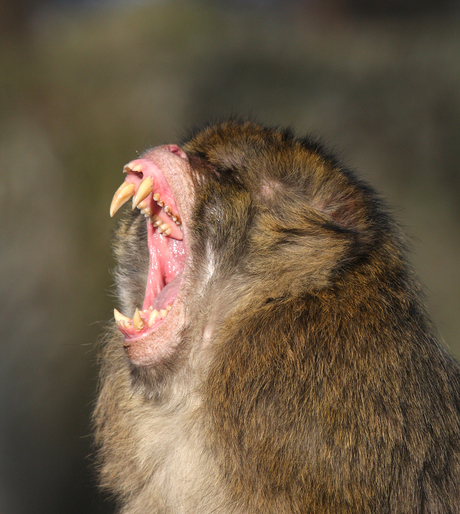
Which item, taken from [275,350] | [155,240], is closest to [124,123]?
[155,240]

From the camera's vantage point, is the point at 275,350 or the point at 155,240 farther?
the point at 155,240

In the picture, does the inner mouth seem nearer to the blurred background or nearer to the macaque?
the macaque

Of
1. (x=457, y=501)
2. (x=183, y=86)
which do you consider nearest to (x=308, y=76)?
(x=183, y=86)

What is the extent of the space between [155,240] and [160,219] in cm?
6

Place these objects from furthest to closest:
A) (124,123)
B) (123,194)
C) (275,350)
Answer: (124,123) → (123,194) → (275,350)

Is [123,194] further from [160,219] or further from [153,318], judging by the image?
[153,318]

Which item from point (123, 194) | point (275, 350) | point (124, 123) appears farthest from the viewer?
point (124, 123)

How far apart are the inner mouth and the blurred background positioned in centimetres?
132

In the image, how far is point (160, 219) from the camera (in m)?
1.11

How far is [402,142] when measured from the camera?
312 centimetres

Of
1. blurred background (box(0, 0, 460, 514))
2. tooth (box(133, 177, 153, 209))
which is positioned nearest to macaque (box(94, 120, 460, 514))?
tooth (box(133, 177, 153, 209))

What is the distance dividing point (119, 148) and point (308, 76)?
1123 millimetres

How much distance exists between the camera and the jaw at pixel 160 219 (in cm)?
103

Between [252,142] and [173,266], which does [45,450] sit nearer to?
[173,266]
